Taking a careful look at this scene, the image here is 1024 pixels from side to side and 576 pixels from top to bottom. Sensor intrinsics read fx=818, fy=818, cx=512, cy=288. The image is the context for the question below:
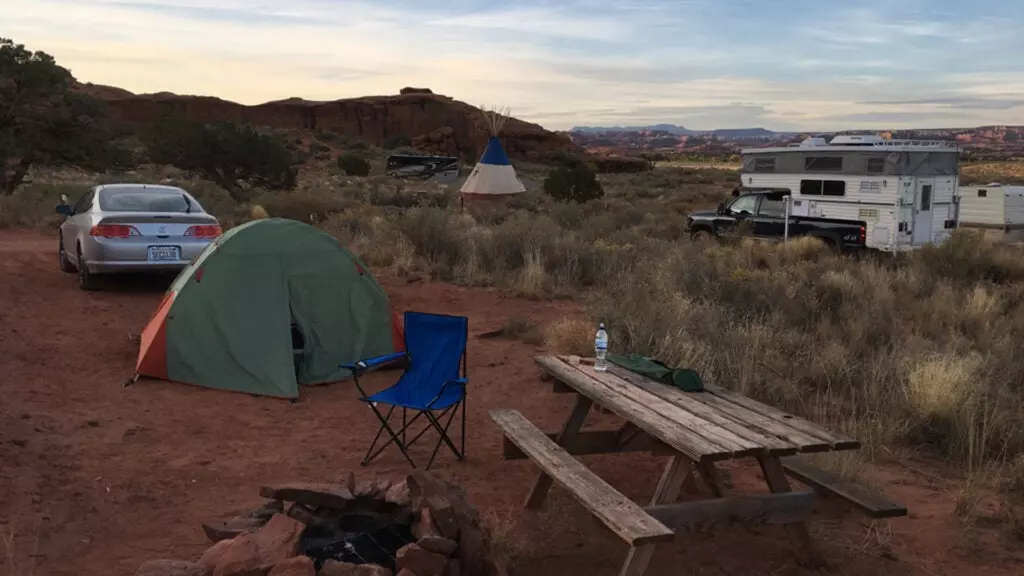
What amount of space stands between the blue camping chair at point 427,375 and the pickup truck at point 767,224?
11.5 metres

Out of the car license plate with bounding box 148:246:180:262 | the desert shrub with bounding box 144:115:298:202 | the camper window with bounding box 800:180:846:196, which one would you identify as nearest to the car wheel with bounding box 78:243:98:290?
the car license plate with bounding box 148:246:180:262

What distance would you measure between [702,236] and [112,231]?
1133 centimetres

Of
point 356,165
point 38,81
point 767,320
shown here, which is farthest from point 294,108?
point 767,320

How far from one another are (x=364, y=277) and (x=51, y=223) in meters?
13.1

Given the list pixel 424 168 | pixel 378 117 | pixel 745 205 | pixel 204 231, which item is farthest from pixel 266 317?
pixel 378 117

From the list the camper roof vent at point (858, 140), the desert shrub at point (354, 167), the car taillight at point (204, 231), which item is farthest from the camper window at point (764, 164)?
the desert shrub at point (354, 167)

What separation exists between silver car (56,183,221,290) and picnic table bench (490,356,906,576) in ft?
23.4

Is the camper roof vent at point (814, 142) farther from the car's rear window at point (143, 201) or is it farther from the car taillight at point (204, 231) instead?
the car's rear window at point (143, 201)

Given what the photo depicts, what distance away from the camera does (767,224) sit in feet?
53.3

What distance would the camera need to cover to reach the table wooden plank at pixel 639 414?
345 cm

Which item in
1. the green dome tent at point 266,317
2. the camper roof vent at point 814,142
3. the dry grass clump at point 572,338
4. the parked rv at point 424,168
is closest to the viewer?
the green dome tent at point 266,317

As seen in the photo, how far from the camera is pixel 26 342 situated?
800 centimetres

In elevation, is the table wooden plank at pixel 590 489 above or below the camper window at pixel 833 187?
below

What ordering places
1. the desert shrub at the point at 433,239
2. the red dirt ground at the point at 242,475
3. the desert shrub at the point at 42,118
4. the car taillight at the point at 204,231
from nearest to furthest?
the red dirt ground at the point at 242,475, the car taillight at the point at 204,231, the desert shrub at the point at 433,239, the desert shrub at the point at 42,118
